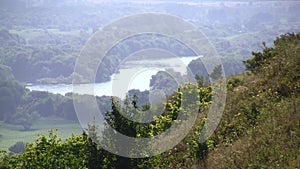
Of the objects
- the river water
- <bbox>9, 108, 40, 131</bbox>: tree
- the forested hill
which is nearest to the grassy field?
<bbox>9, 108, 40, 131</bbox>: tree

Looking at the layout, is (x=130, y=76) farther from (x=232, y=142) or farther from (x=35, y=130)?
(x=35, y=130)

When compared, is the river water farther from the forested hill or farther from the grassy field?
the grassy field

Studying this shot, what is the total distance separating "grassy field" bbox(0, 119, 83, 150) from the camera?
411ft

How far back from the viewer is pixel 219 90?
62.7 ft

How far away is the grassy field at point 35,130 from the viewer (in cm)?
12519

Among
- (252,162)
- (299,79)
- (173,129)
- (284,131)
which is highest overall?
(299,79)

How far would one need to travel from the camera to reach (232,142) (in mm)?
12188

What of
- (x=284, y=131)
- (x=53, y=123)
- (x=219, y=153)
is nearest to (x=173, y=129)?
(x=219, y=153)

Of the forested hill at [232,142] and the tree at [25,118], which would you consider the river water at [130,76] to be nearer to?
the forested hill at [232,142]

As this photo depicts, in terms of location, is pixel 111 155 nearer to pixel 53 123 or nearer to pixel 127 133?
pixel 127 133

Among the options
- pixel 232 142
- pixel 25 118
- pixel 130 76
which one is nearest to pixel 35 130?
pixel 25 118

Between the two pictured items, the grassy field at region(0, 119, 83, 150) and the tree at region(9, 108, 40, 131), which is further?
the tree at region(9, 108, 40, 131)

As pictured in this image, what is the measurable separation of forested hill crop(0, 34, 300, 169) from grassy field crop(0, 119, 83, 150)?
109093mm

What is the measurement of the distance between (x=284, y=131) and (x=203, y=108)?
23.3 feet
